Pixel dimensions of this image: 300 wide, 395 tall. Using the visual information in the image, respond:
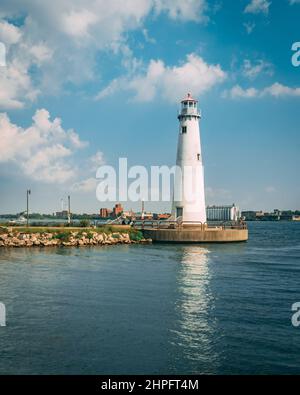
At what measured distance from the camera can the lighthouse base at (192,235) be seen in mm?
55062

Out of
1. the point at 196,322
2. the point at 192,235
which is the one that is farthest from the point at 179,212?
the point at 196,322

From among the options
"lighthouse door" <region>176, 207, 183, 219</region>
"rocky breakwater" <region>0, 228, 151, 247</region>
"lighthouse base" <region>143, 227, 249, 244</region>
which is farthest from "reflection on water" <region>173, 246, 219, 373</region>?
"lighthouse door" <region>176, 207, 183, 219</region>

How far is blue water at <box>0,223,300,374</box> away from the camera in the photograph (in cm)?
1384

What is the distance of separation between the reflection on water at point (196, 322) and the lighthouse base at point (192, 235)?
888 inches

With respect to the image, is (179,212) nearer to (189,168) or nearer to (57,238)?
(189,168)

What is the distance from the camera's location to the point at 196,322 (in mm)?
18281

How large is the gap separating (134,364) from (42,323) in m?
5.74

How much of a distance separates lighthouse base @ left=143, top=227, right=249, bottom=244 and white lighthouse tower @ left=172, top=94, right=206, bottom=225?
5.82 feet

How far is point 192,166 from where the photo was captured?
55.5 meters

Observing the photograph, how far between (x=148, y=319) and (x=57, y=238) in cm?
3596

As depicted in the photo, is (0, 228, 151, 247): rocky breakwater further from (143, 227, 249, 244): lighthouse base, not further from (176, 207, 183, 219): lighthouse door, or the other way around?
(176, 207, 183, 219): lighthouse door

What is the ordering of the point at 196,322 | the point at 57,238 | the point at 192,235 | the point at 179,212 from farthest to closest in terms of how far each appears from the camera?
the point at 179,212
the point at 192,235
the point at 57,238
the point at 196,322
